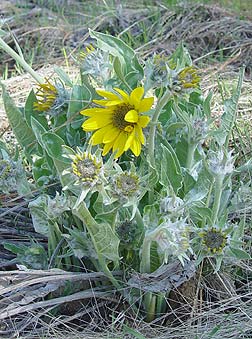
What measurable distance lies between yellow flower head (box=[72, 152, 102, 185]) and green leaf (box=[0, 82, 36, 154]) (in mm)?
460

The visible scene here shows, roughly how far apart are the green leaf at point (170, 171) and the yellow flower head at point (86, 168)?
24cm

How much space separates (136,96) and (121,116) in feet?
0.24

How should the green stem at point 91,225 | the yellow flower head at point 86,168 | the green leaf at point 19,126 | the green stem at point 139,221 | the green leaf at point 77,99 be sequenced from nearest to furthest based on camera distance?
the yellow flower head at point 86,168, the green stem at point 91,225, the green stem at point 139,221, the green leaf at point 77,99, the green leaf at point 19,126

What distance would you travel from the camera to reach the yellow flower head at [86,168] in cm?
124

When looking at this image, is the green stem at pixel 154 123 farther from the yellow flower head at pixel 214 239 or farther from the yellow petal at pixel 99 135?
the yellow flower head at pixel 214 239

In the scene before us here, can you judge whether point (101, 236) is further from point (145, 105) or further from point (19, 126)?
point (19, 126)

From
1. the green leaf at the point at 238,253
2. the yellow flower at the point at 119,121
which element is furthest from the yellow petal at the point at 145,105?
the green leaf at the point at 238,253

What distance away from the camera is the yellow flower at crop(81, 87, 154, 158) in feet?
4.36

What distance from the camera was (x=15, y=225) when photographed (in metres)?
1.81

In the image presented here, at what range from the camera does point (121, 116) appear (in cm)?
138

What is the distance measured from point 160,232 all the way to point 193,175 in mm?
275

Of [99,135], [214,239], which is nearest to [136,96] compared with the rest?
[99,135]

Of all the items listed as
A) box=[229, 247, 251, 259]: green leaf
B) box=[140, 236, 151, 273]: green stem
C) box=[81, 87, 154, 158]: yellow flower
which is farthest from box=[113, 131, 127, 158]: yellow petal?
box=[229, 247, 251, 259]: green leaf

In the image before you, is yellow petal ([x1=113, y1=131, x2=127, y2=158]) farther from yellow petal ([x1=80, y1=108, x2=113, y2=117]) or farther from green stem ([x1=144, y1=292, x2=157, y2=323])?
green stem ([x1=144, y1=292, x2=157, y2=323])
